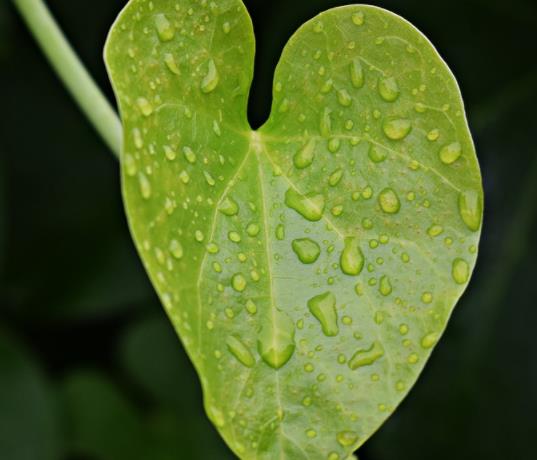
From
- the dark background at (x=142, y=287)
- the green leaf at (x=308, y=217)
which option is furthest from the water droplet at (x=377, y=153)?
the dark background at (x=142, y=287)

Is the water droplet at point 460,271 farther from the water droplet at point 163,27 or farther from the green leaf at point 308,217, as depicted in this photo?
the water droplet at point 163,27

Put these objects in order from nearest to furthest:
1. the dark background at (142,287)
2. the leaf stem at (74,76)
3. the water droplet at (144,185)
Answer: the water droplet at (144,185)
the leaf stem at (74,76)
the dark background at (142,287)

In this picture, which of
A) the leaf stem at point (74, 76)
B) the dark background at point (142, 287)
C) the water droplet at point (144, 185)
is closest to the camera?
the water droplet at point (144, 185)

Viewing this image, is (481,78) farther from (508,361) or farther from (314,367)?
(314,367)

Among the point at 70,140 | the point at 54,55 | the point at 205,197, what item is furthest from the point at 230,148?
the point at 70,140

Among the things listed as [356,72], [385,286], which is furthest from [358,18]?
[385,286]

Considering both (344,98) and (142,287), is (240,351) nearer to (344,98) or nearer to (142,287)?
(344,98)

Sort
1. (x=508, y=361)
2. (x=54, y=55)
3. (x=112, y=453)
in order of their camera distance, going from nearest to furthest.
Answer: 1. (x=54, y=55)
2. (x=508, y=361)
3. (x=112, y=453)
